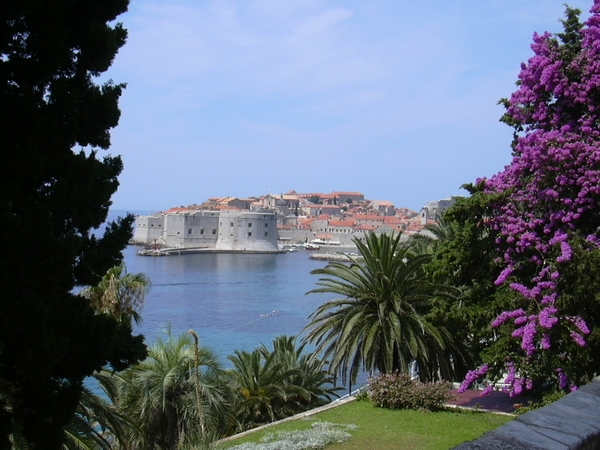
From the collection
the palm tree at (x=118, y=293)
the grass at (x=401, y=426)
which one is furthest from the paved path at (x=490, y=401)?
the palm tree at (x=118, y=293)

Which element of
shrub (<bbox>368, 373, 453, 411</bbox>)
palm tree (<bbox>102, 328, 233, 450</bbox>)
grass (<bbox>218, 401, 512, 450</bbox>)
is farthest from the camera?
shrub (<bbox>368, 373, 453, 411</bbox>)

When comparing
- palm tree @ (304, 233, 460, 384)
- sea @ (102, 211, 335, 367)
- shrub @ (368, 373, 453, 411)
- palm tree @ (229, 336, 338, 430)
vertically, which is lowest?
sea @ (102, 211, 335, 367)

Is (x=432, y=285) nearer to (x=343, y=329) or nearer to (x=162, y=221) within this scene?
(x=343, y=329)

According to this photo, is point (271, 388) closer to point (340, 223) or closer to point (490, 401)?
point (490, 401)

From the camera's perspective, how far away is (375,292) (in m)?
13.2

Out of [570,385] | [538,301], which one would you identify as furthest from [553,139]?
[570,385]

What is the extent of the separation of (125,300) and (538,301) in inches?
282

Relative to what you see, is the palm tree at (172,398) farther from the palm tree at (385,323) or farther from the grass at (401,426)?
the palm tree at (385,323)

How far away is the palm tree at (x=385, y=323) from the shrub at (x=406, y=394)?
111 centimetres

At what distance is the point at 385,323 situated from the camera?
12688 mm

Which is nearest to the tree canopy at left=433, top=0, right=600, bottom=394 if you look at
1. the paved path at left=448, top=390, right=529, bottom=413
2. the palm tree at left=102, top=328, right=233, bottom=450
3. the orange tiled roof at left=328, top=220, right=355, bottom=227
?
the paved path at left=448, top=390, right=529, bottom=413

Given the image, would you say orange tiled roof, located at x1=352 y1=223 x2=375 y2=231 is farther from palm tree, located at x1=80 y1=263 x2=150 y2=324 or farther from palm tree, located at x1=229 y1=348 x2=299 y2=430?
palm tree, located at x1=80 y1=263 x2=150 y2=324

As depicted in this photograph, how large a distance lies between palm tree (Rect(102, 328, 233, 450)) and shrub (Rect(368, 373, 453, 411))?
2.40 meters

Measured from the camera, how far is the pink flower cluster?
30.6ft
